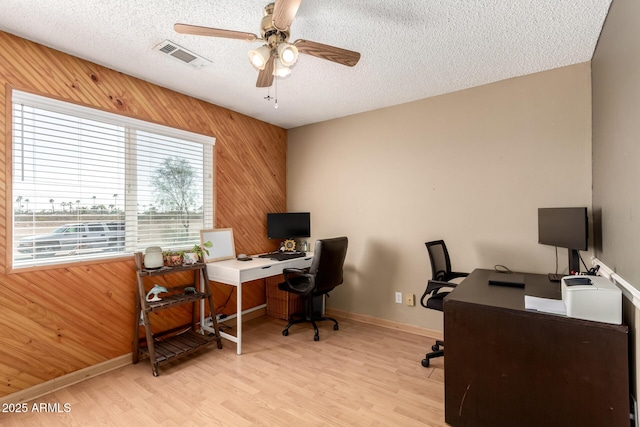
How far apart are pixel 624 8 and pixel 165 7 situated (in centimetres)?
253

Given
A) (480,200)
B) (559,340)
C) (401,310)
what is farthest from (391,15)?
(401,310)

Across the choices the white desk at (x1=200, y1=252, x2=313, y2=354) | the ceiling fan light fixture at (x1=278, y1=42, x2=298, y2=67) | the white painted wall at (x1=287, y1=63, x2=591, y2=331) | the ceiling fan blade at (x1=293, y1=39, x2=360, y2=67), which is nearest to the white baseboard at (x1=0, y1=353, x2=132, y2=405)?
the white desk at (x1=200, y1=252, x2=313, y2=354)

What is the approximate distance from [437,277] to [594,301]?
1.24 meters

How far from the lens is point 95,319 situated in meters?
2.39

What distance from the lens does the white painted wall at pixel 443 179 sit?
252 cm

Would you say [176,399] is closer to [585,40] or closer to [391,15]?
[391,15]

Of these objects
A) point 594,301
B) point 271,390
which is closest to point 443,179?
point 594,301

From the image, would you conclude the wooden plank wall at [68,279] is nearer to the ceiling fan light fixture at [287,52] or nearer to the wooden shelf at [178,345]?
the wooden shelf at [178,345]

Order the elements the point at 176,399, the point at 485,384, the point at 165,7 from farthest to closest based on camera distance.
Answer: the point at 176,399, the point at 165,7, the point at 485,384

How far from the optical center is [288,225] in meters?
3.92

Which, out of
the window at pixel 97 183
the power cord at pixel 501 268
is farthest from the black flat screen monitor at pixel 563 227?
the window at pixel 97 183

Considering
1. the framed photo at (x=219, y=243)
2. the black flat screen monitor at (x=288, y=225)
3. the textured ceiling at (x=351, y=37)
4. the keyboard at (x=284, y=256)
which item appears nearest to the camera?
the textured ceiling at (x=351, y=37)

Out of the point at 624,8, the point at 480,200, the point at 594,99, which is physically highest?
the point at 624,8

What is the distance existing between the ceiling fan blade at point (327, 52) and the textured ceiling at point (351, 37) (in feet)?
0.84
